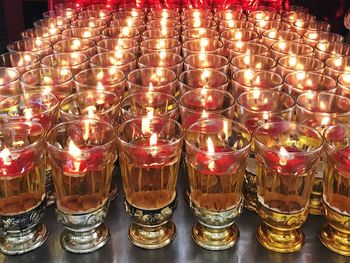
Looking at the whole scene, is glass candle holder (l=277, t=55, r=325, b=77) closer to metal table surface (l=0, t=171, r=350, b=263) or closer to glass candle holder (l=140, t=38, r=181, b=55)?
glass candle holder (l=140, t=38, r=181, b=55)

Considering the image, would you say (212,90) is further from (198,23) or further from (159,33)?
(198,23)

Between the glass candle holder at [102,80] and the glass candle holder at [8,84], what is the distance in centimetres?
13

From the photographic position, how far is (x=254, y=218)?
0.94 meters

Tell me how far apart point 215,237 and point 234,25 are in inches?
32.2

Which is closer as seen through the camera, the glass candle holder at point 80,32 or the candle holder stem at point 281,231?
the candle holder stem at point 281,231

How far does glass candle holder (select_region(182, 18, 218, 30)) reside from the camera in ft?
4.97

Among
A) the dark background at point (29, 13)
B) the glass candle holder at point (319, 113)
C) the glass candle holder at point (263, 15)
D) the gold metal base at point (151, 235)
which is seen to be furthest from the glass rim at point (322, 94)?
the dark background at point (29, 13)

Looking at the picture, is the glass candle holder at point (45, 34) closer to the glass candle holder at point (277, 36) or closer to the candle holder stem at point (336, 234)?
the glass candle holder at point (277, 36)

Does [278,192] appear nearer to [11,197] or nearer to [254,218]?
[254,218]

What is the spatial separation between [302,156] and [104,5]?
1.16 m

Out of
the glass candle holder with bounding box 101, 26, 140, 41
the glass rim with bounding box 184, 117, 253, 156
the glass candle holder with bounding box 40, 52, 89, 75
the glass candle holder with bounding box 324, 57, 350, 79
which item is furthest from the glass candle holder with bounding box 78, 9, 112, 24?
the glass rim with bounding box 184, 117, 253, 156

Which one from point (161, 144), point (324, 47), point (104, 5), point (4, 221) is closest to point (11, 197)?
point (4, 221)

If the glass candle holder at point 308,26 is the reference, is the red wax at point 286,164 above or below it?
below

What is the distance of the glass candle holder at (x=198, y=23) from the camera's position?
151 cm
